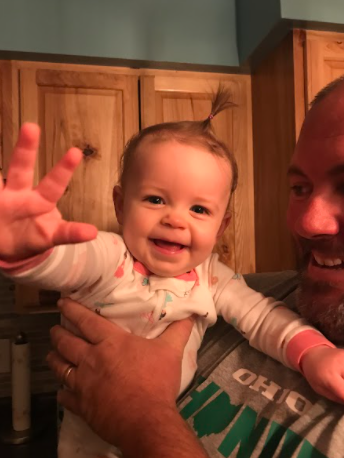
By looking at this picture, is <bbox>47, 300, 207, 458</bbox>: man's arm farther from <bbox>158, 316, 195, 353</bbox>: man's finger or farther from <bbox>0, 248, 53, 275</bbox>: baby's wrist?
<bbox>0, 248, 53, 275</bbox>: baby's wrist

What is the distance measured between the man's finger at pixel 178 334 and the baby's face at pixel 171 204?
110 millimetres

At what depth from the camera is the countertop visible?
5.51ft

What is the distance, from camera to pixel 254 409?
2.58 feet

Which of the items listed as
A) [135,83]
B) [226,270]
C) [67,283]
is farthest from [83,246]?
[135,83]

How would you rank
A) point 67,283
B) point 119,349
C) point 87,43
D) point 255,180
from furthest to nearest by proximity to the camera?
point 255,180 → point 87,43 → point 119,349 → point 67,283

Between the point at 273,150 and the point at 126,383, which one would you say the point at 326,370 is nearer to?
the point at 126,383

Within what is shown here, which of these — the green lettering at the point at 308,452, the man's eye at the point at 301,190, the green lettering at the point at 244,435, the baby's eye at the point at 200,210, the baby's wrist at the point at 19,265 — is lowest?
the green lettering at the point at 244,435

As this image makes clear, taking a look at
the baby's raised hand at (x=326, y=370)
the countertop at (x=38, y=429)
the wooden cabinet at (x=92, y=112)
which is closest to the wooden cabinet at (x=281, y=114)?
the wooden cabinet at (x=92, y=112)

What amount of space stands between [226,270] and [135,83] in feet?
3.62

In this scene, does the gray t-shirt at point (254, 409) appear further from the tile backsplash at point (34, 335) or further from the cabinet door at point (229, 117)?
the tile backsplash at point (34, 335)

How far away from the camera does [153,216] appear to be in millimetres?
869

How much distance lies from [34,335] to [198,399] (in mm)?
1401

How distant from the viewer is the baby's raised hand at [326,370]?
0.70 m

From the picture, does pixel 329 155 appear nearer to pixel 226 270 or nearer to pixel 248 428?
pixel 226 270
